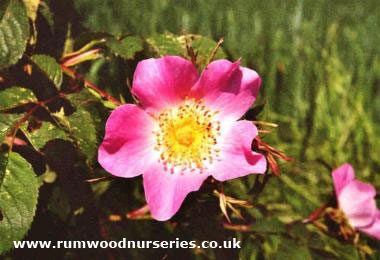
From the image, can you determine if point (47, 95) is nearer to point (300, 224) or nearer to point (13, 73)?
point (13, 73)

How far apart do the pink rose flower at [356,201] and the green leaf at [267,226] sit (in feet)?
0.36

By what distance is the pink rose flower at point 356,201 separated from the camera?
805mm

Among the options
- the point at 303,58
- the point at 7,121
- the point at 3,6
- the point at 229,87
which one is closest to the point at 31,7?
the point at 3,6

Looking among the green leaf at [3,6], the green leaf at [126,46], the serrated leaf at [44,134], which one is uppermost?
the green leaf at [3,6]

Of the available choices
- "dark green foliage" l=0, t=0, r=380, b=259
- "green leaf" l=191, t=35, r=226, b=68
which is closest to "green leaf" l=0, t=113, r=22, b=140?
"dark green foliage" l=0, t=0, r=380, b=259

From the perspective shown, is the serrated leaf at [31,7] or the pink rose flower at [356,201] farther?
the pink rose flower at [356,201]

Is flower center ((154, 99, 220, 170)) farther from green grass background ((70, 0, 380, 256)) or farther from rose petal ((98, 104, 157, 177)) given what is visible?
green grass background ((70, 0, 380, 256))

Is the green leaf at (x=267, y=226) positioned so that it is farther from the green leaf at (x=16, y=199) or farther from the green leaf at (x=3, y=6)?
the green leaf at (x=3, y=6)

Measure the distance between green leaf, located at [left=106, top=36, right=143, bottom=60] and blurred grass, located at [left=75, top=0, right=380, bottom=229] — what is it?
66cm

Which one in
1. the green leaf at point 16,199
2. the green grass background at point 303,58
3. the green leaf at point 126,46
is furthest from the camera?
the green grass background at point 303,58

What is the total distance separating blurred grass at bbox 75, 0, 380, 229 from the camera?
4.63 feet

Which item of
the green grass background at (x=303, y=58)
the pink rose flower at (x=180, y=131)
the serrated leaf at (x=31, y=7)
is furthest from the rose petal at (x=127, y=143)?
the green grass background at (x=303, y=58)

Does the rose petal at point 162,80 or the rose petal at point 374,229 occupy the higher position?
the rose petal at point 162,80

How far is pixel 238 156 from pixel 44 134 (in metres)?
0.22
